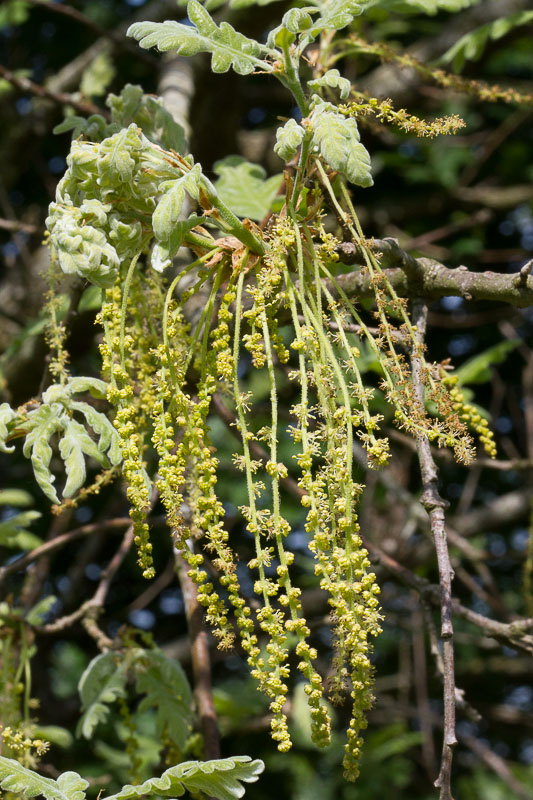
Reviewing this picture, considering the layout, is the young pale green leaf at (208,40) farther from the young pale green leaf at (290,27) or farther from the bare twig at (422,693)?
the bare twig at (422,693)

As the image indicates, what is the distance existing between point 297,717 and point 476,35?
2.83 metres

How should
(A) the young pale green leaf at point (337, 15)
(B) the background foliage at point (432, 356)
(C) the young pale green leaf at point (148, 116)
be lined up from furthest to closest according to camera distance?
(B) the background foliage at point (432, 356) → (C) the young pale green leaf at point (148, 116) → (A) the young pale green leaf at point (337, 15)

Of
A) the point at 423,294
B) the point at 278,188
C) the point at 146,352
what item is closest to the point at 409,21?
the point at 278,188

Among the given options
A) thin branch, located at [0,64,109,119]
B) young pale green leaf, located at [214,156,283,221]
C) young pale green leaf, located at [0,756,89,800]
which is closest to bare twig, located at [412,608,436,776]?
young pale green leaf, located at [214,156,283,221]

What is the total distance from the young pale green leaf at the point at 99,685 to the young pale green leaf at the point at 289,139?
4.66 ft

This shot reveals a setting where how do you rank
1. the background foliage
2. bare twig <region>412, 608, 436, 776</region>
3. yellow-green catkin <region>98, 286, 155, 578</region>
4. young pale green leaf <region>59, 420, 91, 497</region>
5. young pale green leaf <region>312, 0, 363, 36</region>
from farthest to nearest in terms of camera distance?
bare twig <region>412, 608, 436, 776</region> < the background foliage < young pale green leaf <region>312, 0, 363, 36</region> < young pale green leaf <region>59, 420, 91, 497</region> < yellow-green catkin <region>98, 286, 155, 578</region>

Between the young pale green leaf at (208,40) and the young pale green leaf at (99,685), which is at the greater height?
the young pale green leaf at (208,40)

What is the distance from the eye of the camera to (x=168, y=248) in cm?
134

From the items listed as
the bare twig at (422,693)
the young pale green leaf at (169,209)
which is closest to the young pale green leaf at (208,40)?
the young pale green leaf at (169,209)

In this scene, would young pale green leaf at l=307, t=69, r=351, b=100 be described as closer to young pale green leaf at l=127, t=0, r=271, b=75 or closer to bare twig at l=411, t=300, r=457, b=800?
young pale green leaf at l=127, t=0, r=271, b=75

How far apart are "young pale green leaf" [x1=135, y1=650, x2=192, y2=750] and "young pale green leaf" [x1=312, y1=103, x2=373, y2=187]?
1.40 m

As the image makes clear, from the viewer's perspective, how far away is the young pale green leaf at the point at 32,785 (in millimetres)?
1274

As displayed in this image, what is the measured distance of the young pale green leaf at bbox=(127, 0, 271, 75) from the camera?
56.4 inches

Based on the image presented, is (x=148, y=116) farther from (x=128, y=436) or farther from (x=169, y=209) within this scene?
(x=128, y=436)
